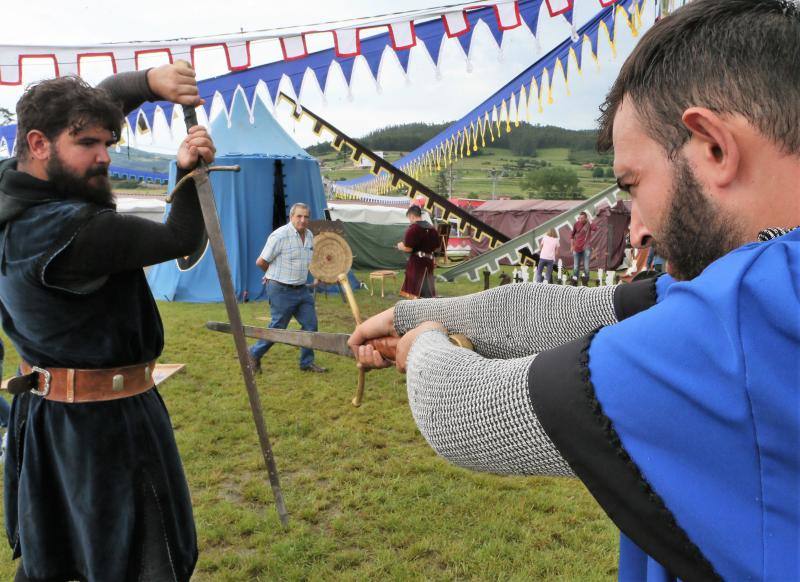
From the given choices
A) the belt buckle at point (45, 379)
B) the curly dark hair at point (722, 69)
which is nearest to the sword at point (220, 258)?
the belt buckle at point (45, 379)

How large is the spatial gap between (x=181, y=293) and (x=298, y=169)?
310 cm

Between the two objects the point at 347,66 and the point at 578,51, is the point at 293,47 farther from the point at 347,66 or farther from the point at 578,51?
the point at 578,51

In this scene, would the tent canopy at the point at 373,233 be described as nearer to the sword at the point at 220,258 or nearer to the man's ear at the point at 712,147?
the sword at the point at 220,258

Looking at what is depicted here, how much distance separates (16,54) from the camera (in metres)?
5.01

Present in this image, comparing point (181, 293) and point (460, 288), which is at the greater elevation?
point (181, 293)

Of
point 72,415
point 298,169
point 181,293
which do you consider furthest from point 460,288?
point 72,415

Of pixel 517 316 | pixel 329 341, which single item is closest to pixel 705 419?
pixel 517 316

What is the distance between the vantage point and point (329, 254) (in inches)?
219

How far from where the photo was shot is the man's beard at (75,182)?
5.01 ft

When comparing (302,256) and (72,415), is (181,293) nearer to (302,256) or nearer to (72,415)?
(302,256)

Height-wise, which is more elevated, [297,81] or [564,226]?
[297,81]

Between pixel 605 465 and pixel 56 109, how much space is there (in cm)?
167

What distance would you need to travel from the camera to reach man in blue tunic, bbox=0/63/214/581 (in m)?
1.47

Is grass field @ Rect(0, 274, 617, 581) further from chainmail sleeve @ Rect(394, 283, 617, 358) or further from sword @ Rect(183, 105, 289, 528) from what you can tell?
chainmail sleeve @ Rect(394, 283, 617, 358)
